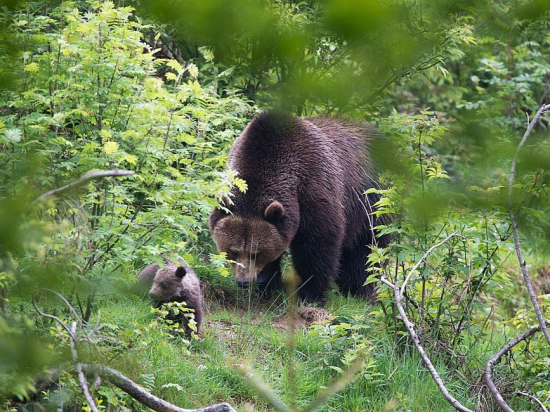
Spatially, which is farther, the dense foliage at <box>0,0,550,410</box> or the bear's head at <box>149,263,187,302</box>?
the bear's head at <box>149,263,187,302</box>

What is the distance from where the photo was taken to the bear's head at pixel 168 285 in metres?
6.63

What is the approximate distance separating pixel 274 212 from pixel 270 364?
2.14 meters

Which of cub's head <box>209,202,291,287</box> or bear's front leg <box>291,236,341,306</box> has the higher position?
cub's head <box>209,202,291,287</box>

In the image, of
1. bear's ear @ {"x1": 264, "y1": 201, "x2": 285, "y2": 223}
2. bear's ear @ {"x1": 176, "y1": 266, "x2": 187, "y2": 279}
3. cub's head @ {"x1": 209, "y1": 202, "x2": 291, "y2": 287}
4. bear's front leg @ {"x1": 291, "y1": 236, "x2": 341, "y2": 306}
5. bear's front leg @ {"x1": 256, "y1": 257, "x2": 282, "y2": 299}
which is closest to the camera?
bear's ear @ {"x1": 176, "y1": 266, "x2": 187, "y2": 279}

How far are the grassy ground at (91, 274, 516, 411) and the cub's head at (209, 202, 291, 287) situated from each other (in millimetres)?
1247

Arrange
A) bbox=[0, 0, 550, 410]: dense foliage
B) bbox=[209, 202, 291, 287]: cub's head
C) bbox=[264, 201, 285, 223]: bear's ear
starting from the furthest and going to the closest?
bbox=[209, 202, 291, 287]: cub's head → bbox=[264, 201, 285, 223]: bear's ear → bbox=[0, 0, 550, 410]: dense foliage

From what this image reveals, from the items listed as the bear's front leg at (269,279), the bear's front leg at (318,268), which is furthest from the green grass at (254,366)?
the bear's front leg at (269,279)

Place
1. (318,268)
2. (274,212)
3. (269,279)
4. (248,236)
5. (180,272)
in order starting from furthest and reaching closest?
(269,279), (318,268), (248,236), (274,212), (180,272)

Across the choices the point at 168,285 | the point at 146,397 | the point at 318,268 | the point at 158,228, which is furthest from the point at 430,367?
the point at 318,268

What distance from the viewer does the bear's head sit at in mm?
6629

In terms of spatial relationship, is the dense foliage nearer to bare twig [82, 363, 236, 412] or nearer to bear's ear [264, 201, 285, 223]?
bare twig [82, 363, 236, 412]

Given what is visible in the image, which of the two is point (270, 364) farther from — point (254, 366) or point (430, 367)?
point (430, 367)

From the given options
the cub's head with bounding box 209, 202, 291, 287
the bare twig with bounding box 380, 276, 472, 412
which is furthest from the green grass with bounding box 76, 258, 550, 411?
the cub's head with bounding box 209, 202, 291, 287

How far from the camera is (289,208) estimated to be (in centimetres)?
804
